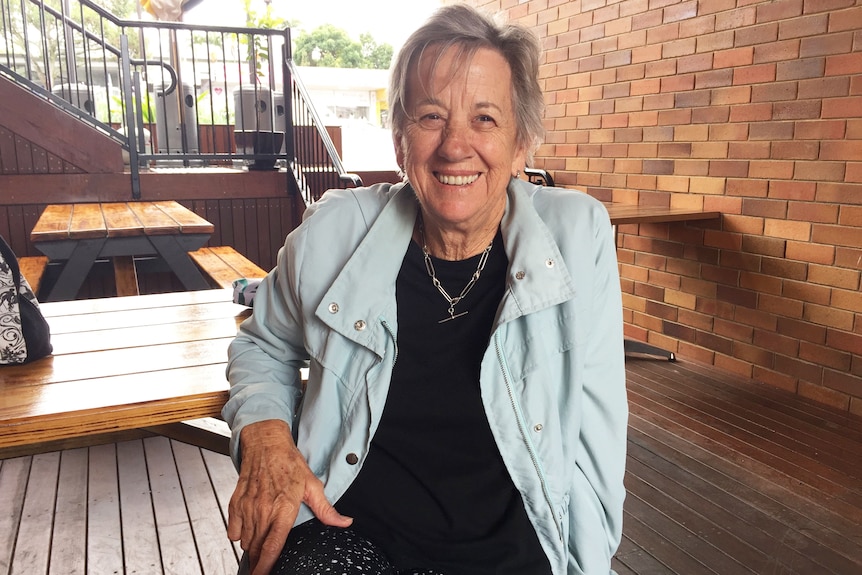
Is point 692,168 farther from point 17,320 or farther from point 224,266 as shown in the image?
point 17,320

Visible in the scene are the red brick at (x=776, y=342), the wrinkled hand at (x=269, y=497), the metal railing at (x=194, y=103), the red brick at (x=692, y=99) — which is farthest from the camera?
the metal railing at (x=194, y=103)

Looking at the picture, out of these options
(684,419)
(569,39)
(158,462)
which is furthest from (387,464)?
(569,39)

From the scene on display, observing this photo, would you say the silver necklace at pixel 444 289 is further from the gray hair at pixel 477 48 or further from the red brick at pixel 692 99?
the red brick at pixel 692 99

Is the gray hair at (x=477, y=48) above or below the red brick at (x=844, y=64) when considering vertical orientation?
below

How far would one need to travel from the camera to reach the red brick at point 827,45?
3076mm

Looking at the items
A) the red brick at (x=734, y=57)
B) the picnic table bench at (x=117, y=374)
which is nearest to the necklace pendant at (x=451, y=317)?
the picnic table bench at (x=117, y=374)

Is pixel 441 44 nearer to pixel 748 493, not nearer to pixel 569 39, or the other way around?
pixel 748 493

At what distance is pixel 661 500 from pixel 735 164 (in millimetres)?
1978

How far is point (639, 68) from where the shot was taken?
412 cm

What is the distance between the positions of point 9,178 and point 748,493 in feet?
16.5

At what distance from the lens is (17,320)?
4.55 ft

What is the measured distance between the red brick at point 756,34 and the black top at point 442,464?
287cm

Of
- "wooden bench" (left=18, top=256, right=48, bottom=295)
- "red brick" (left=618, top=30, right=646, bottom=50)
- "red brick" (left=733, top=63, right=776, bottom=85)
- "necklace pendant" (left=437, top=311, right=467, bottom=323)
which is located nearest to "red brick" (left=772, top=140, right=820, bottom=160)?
"red brick" (left=733, top=63, right=776, bottom=85)

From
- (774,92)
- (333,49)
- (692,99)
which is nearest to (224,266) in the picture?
(692,99)
